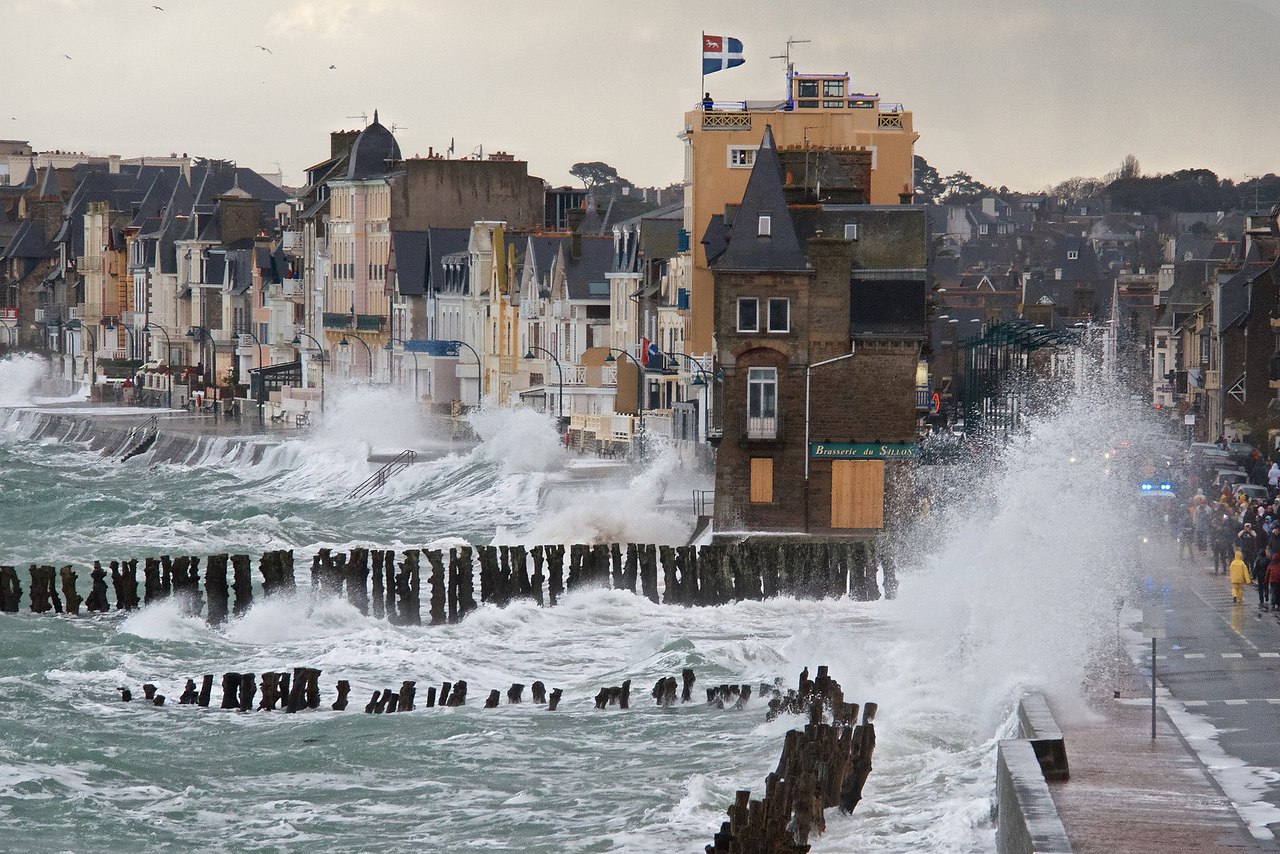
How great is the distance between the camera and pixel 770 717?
28531 mm

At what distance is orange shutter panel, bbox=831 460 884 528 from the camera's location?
47.3 metres

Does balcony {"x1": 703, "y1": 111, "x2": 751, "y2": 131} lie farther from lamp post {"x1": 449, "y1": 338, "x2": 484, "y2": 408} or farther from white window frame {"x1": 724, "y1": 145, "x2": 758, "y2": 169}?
lamp post {"x1": 449, "y1": 338, "x2": 484, "y2": 408}

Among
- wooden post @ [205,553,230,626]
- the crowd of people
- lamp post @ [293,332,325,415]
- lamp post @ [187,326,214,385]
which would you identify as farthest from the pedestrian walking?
lamp post @ [187,326,214,385]

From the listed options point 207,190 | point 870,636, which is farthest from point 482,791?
point 207,190

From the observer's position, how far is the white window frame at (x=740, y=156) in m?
63.5

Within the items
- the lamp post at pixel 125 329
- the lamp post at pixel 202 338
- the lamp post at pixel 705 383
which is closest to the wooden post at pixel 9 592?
the lamp post at pixel 705 383

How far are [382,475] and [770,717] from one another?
1933 inches

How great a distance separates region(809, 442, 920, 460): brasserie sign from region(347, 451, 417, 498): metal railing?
1186 inches

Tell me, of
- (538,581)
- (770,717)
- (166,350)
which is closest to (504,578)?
(538,581)

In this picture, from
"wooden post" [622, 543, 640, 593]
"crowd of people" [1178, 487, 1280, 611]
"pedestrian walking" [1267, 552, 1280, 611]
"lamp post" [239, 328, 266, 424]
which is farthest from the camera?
"lamp post" [239, 328, 266, 424]

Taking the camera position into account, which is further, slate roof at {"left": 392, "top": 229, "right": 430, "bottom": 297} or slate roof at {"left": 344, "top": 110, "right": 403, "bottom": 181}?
slate roof at {"left": 344, "top": 110, "right": 403, "bottom": 181}

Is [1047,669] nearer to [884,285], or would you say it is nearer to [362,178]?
[884,285]

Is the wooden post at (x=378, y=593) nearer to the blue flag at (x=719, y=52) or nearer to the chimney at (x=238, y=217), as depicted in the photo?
the blue flag at (x=719, y=52)

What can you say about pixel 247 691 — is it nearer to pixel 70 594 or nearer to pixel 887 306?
pixel 70 594
